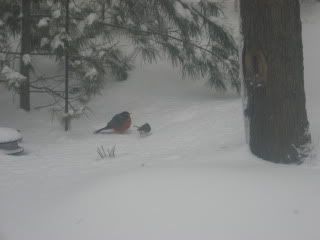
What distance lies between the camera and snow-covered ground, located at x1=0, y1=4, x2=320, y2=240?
3166mm

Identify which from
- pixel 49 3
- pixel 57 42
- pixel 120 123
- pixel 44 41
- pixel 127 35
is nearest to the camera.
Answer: pixel 120 123

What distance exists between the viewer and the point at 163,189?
11.8ft

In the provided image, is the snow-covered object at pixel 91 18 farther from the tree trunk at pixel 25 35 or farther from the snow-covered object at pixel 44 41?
the tree trunk at pixel 25 35

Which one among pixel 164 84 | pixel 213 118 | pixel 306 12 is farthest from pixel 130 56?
pixel 306 12

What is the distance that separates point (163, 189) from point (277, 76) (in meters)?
1.47

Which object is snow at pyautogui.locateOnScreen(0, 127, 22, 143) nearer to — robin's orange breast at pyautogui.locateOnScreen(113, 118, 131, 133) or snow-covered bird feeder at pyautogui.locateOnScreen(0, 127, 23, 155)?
snow-covered bird feeder at pyautogui.locateOnScreen(0, 127, 23, 155)

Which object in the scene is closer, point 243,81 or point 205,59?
point 243,81

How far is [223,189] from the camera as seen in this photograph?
3.53 metres

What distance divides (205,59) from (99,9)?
1937mm

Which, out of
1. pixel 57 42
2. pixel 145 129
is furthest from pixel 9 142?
pixel 57 42

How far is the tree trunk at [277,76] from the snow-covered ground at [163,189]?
21 cm

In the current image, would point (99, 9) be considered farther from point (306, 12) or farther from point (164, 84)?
point (306, 12)

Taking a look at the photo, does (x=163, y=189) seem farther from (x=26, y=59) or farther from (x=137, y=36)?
(x=137, y=36)

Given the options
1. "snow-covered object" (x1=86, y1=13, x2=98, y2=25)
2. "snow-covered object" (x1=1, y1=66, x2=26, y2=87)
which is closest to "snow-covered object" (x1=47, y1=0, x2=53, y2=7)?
"snow-covered object" (x1=86, y1=13, x2=98, y2=25)
